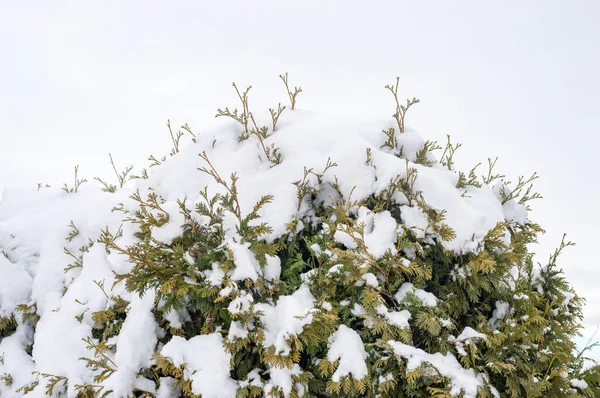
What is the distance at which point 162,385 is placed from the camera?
2.93m

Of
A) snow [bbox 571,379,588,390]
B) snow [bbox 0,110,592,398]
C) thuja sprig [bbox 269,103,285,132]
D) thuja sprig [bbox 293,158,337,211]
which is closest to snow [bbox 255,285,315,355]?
snow [bbox 0,110,592,398]

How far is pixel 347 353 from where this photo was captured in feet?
8.83

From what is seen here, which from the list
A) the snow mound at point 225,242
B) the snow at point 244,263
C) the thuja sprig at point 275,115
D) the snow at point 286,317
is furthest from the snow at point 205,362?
the thuja sprig at point 275,115

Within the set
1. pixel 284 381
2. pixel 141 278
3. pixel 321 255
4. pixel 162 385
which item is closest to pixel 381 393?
pixel 284 381

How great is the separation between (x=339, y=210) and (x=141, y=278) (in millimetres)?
1526

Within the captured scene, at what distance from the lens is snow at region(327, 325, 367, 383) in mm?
2641

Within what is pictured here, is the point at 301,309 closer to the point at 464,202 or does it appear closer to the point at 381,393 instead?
the point at 381,393

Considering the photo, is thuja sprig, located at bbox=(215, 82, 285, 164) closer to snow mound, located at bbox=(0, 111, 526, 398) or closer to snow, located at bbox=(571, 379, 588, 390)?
snow mound, located at bbox=(0, 111, 526, 398)

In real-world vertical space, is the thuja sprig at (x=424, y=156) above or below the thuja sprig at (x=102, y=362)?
above

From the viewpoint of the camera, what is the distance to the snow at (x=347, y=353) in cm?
264

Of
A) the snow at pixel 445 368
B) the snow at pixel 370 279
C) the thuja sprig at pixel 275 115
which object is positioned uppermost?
the thuja sprig at pixel 275 115

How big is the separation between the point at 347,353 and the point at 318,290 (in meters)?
0.49

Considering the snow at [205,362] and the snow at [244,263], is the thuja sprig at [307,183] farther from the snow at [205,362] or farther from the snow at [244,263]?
the snow at [205,362]

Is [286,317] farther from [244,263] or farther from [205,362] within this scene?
[205,362]
